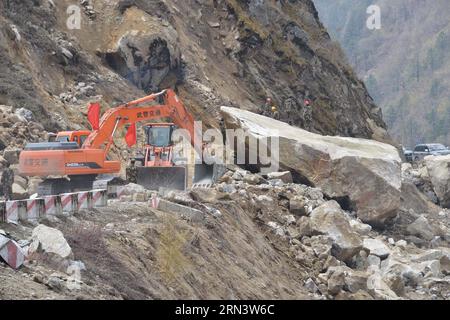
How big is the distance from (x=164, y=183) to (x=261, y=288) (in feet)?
→ 23.0

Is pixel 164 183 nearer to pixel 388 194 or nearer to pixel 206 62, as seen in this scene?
pixel 388 194

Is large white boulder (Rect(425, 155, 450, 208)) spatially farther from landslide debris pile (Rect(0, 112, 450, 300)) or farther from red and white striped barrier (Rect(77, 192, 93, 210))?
red and white striped barrier (Rect(77, 192, 93, 210))

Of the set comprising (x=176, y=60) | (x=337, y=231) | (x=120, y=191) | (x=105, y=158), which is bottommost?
(x=337, y=231)

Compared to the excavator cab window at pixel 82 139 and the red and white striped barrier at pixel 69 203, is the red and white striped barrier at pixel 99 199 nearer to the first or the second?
the red and white striped barrier at pixel 69 203

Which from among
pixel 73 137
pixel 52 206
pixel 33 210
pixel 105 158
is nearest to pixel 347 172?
pixel 105 158

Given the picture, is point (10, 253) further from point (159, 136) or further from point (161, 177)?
point (159, 136)

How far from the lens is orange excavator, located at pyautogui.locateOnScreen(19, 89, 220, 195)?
62.2ft

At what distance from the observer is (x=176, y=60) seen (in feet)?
108

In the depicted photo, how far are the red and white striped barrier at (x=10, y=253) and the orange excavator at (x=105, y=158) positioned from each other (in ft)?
28.1

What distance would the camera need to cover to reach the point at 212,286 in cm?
1307

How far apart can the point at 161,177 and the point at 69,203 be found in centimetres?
746

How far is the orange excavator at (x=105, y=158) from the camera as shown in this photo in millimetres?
18953

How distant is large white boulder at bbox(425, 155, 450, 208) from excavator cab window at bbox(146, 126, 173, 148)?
12.9 meters
